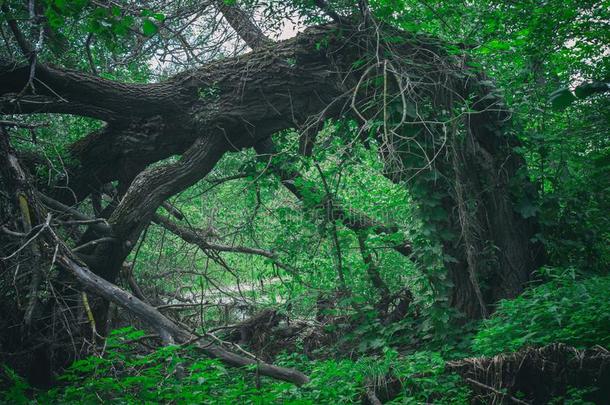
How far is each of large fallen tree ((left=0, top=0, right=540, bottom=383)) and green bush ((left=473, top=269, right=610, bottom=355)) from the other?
0.99 m

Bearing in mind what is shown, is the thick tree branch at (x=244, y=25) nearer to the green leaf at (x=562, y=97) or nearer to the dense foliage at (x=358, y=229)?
the dense foliage at (x=358, y=229)

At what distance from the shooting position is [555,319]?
5289 mm

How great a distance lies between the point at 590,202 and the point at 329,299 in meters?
3.74

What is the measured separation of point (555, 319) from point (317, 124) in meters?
3.72

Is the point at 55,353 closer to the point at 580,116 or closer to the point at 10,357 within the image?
the point at 10,357

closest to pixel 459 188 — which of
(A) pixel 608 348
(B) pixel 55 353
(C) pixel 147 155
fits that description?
(A) pixel 608 348

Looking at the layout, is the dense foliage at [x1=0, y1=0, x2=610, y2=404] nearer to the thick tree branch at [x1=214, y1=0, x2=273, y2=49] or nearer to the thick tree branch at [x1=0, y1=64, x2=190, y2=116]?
the thick tree branch at [x1=214, y1=0, x2=273, y2=49]

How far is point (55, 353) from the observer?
661cm

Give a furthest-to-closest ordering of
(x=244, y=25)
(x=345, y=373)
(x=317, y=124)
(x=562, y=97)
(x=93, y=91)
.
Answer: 1. (x=244, y=25)
2. (x=317, y=124)
3. (x=93, y=91)
4. (x=345, y=373)
5. (x=562, y=97)

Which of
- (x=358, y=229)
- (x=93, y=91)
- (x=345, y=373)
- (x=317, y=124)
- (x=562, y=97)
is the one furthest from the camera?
(x=358, y=229)

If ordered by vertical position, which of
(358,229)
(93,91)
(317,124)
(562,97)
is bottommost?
(562,97)

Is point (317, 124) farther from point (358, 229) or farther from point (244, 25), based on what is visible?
point (244, 25)

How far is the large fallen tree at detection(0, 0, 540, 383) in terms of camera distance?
720 cm

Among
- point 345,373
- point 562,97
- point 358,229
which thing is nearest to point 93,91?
point 358,229
